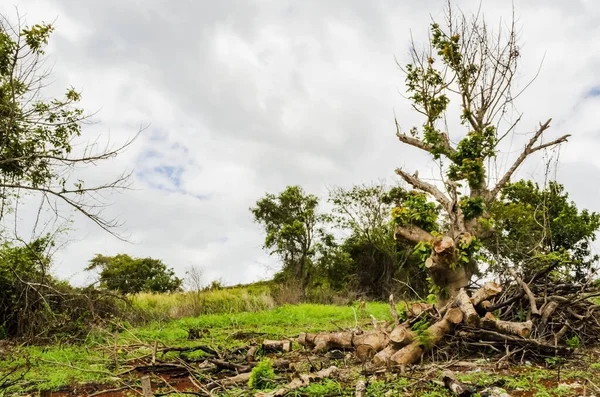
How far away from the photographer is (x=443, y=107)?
13.2 metres

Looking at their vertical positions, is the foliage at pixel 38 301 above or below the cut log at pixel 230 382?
above

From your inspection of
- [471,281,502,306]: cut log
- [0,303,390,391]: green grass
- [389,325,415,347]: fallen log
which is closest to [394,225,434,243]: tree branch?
[0,303,390,391]: green grass

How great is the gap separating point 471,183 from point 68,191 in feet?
26.2

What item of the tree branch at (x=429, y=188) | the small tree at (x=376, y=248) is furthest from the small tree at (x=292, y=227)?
the tree branch at (x=429, y=188)

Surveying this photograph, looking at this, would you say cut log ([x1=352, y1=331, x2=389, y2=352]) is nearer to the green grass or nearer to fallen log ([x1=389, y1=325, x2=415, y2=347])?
fallen log ([x1=389, y1=325, x2=415, y2=347])

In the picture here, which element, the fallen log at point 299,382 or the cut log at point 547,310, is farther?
the cut log at point 547,310

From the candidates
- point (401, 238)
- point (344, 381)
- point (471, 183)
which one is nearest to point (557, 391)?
point (344, 381)

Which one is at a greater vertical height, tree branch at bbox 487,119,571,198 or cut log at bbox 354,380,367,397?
tree branch at bbox 487,119,571,198

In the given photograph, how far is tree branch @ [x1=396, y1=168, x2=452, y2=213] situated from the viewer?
9.47 m

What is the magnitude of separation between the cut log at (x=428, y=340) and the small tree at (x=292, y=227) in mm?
16599

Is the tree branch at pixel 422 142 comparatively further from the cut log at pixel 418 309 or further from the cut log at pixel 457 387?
the cut log at pixel 457 387

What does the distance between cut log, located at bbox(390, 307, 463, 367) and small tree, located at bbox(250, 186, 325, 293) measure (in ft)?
54.5

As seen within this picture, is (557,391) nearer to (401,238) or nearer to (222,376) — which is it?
(222,376)

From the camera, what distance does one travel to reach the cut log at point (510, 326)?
15.5 ft
